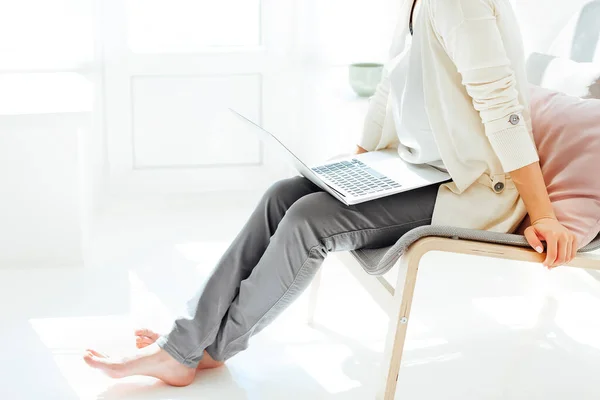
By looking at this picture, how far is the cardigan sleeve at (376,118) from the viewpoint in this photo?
6.74ft

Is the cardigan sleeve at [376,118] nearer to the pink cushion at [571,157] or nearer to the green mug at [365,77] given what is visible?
the pink cushion at [571,157]

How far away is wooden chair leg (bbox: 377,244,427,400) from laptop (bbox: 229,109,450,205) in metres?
0.15

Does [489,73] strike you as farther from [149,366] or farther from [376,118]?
[149,366]

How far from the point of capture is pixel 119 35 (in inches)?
132

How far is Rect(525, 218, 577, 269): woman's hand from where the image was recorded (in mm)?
1613

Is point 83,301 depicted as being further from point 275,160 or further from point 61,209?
point 275,160

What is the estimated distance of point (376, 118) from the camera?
207 cm

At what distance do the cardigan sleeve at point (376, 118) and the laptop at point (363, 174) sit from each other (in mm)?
76

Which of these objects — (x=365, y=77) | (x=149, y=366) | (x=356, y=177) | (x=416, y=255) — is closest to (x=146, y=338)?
(x=149, y=366)

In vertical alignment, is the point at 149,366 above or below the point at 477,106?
below

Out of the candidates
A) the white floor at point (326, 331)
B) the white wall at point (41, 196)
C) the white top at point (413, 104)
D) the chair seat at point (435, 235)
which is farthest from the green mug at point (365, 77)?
the chair seat at point (435, 235)

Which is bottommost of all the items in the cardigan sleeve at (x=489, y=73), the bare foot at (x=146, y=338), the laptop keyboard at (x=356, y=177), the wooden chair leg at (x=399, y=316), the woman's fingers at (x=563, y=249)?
the bare foot at (x=146, y=338)

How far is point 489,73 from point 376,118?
48cm

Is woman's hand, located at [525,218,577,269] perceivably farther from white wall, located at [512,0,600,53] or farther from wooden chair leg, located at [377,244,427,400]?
white wall, located at [512,0,600,53]
